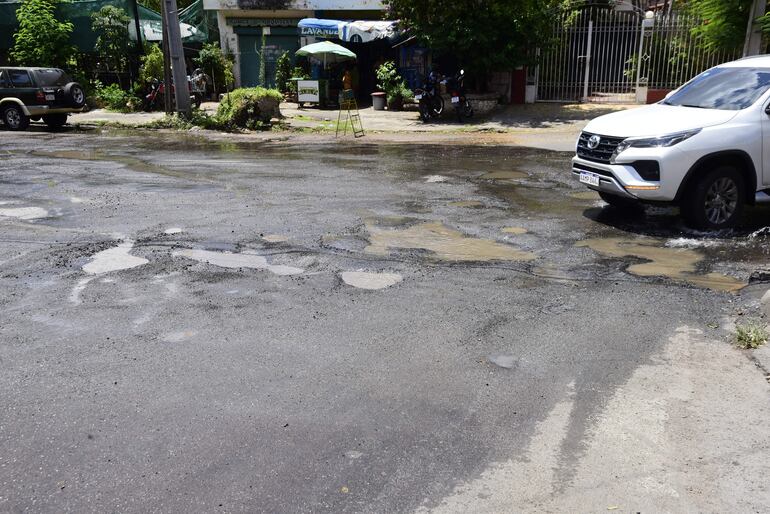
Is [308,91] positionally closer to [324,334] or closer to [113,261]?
[113,261]

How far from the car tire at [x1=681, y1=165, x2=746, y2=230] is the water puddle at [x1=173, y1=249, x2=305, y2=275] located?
15.0 ft

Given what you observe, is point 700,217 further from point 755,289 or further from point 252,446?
point 252,446

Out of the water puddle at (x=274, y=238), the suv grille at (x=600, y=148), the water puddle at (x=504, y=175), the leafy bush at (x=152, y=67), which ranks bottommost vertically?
the water puddle at (x=274, y=238)

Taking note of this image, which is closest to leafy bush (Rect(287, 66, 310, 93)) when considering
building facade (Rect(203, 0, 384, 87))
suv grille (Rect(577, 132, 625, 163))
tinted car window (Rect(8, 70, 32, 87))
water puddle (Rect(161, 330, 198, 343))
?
building facade (Rect(203, 0, 384, 87))

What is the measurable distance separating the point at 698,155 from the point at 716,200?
704 mm

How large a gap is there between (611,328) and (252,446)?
9.89 ft

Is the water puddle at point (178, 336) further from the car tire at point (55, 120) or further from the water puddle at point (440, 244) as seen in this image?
the car tire at point (55, 120)

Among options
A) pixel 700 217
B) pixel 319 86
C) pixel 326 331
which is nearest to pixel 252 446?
→ pixel 326 331

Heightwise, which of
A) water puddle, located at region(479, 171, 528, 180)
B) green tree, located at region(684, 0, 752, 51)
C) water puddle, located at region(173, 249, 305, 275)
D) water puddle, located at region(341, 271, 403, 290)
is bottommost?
water puddle, located at region(341, 271, 403, 290)

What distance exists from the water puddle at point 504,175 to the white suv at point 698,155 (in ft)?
10.9

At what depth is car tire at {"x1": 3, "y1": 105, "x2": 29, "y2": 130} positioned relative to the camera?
20.3 m

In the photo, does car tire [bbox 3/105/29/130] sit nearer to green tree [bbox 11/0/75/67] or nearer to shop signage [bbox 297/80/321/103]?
green tree [bbox 11/0/75/67]

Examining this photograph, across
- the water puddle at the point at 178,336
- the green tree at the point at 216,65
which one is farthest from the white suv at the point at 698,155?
the green tree at the point at 216,65

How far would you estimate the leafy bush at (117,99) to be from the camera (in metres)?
25.2
